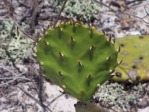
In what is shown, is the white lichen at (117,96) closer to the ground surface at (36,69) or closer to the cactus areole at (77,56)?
the ground surface at (36,69)

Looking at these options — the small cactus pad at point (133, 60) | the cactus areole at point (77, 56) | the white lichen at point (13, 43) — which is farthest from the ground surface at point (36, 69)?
the cactus areole at point (77, 56)

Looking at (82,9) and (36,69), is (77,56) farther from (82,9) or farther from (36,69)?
(82,9)

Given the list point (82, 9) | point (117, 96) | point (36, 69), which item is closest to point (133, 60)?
point (117, 96)

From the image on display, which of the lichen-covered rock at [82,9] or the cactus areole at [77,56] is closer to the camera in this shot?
the cactus areole at [77,56]

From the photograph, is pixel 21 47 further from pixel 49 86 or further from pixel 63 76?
pixel 63 76

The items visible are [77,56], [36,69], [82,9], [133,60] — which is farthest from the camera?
[82,9]

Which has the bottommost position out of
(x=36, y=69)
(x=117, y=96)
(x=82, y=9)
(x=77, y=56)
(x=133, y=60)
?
(x=117, y=96)

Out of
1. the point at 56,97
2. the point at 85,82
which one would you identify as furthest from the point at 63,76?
the point at 56,97
